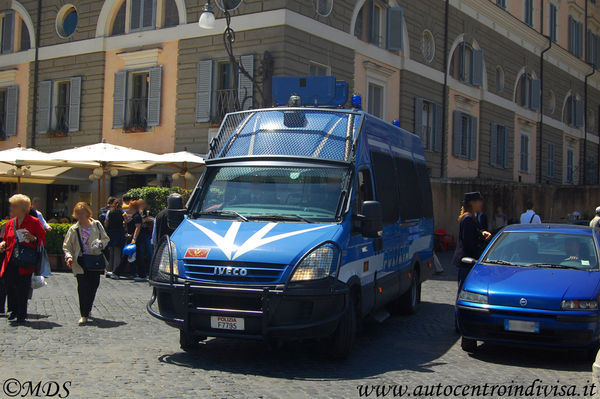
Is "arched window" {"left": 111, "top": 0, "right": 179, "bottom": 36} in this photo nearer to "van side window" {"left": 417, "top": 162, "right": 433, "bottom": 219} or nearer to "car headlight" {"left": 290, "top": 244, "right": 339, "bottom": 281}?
"van side window" {"left": 417, "top": 162, "right": 433, "bottom": 219}

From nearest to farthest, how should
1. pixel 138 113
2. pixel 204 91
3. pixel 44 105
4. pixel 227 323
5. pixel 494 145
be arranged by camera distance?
pixel 227 323, pixel 204 91, pixel 138 113, pixel 44 105, pixel 494 145

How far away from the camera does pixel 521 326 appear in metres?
7.63

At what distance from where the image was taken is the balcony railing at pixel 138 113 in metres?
22.8

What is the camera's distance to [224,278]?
6.99 meters

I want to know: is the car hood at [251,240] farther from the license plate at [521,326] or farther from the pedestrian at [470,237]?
the pedestrian at [470,237]

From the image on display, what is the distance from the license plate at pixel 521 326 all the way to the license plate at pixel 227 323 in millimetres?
2861

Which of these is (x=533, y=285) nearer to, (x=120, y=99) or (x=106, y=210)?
(x=106, y=210)

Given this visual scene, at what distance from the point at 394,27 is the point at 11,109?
13939mm

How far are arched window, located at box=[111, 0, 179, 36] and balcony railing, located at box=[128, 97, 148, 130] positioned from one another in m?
2.30

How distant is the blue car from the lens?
24.7 feet

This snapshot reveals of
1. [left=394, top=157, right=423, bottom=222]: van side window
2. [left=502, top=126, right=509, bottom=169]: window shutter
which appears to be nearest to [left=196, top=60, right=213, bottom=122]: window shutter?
[left=394, top=157, right=423, bottom=222]: van side window

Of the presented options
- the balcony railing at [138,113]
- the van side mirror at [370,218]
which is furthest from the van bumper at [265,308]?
the balcony railing at [138,113]

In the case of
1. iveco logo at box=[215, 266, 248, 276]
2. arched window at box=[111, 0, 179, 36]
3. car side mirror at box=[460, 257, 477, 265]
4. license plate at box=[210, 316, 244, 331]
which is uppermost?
arched window at box=[111, 0, 179, 36]

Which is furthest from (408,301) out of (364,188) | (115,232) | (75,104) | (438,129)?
(438,129)
